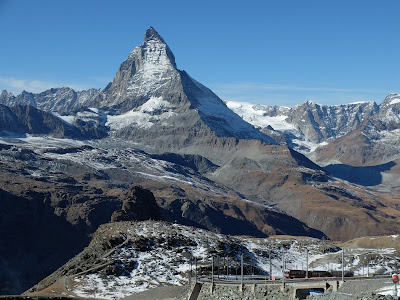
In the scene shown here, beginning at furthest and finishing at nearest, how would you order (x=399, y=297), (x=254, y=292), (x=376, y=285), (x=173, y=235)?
(x=173, y=235), (x=254, y=292), (x=376, y=285), (x=399, y=297)

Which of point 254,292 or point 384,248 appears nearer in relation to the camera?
point 254,292

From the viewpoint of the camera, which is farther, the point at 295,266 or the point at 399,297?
the point at 295,266

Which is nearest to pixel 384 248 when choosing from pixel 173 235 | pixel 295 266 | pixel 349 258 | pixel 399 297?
pixel 349 258

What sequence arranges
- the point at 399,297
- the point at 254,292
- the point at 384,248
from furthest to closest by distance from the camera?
the point at 384,248 → the point at 254,292 → the point at 399,297

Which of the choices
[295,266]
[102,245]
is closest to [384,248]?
[295,266]

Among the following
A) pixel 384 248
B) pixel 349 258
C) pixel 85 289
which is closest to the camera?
pixel 85 289

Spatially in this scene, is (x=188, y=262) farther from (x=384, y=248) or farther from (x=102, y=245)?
(x=384, y=248)

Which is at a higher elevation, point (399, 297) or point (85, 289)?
point (399, 297)

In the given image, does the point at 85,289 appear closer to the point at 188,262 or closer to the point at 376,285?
the point at 188,262

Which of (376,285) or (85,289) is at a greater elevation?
(376,285)
